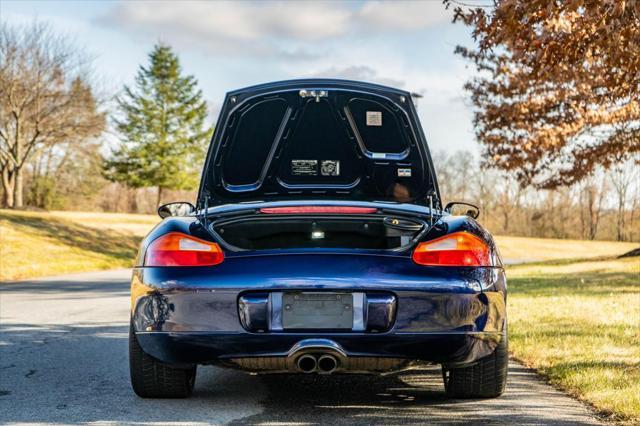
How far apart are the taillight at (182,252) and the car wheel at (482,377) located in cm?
139

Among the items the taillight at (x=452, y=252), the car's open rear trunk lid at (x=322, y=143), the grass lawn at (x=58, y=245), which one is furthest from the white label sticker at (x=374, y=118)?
the grass lawn at (x=58, y=245)

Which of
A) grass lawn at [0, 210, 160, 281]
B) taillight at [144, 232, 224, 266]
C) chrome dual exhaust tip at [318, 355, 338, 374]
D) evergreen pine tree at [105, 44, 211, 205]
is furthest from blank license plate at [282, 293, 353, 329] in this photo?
evergreen pine tree at [105, 44, 211, 205]

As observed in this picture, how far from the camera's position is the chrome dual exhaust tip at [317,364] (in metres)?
3.93

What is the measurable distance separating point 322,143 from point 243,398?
5.62ft

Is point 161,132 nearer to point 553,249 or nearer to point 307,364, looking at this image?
point 553,249

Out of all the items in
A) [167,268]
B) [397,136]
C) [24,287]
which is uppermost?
[397,136]

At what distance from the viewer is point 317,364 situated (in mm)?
3961

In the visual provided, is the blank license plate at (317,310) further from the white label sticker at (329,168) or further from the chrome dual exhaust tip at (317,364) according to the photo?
the white label sticker at (329,168)

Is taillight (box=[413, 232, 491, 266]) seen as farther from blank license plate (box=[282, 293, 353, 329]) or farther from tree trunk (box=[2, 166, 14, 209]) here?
tree trunk (box=[2, 166, 14, 209])

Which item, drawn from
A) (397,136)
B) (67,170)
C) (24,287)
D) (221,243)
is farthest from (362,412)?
(67,170)

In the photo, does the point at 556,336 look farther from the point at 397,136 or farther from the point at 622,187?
the point at 622,187

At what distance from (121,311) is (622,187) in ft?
238

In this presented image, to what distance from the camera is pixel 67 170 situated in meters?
54.7

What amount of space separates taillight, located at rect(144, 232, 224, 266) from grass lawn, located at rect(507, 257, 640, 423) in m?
2.21
